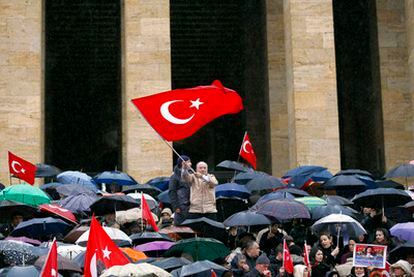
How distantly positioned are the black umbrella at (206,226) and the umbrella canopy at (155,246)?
4.31 feet

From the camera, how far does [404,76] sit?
31359 mm

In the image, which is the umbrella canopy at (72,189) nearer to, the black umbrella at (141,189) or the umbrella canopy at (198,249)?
the black umbrella at (141,189)

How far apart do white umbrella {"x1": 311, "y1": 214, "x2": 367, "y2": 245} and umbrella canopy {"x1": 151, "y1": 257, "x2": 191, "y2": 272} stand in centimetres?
372

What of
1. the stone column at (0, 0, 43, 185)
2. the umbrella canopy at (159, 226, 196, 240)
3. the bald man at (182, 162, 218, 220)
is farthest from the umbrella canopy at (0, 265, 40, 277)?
the stone column at (0, 0, 43, 185)

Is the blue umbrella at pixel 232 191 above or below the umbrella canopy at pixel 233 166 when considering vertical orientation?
below

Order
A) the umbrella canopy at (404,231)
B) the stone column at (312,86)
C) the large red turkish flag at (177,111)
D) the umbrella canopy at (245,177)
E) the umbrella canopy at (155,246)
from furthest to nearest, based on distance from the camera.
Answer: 1. the stone column at (312,86)
2. the umbrella canopy at (245,177)
3. the large red turkish flag at (177,111)
4. the umbrella canopy at (404,231)
5. the umbrella canopy at (155,246)

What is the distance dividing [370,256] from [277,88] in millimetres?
15957

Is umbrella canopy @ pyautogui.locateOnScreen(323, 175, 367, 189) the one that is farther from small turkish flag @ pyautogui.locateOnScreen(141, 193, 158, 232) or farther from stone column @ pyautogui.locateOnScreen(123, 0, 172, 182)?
stone column @ pyautogui.locateOnScreen(123, 0, 172, 182)

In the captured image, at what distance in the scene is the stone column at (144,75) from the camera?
28328 mm

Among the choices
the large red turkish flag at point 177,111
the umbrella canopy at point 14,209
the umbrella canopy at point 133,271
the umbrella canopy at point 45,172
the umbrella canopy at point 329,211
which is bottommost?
the umbrella canopy at point 133,271

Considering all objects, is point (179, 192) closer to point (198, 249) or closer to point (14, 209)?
point (14, 209)

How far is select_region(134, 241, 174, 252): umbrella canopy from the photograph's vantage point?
17.2 m

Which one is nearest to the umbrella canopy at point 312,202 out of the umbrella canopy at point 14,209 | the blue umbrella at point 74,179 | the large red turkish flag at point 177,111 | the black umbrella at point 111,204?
the large red turkish flag at point 177,111

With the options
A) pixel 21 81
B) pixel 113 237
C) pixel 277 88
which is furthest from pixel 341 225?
pixel 277 88
